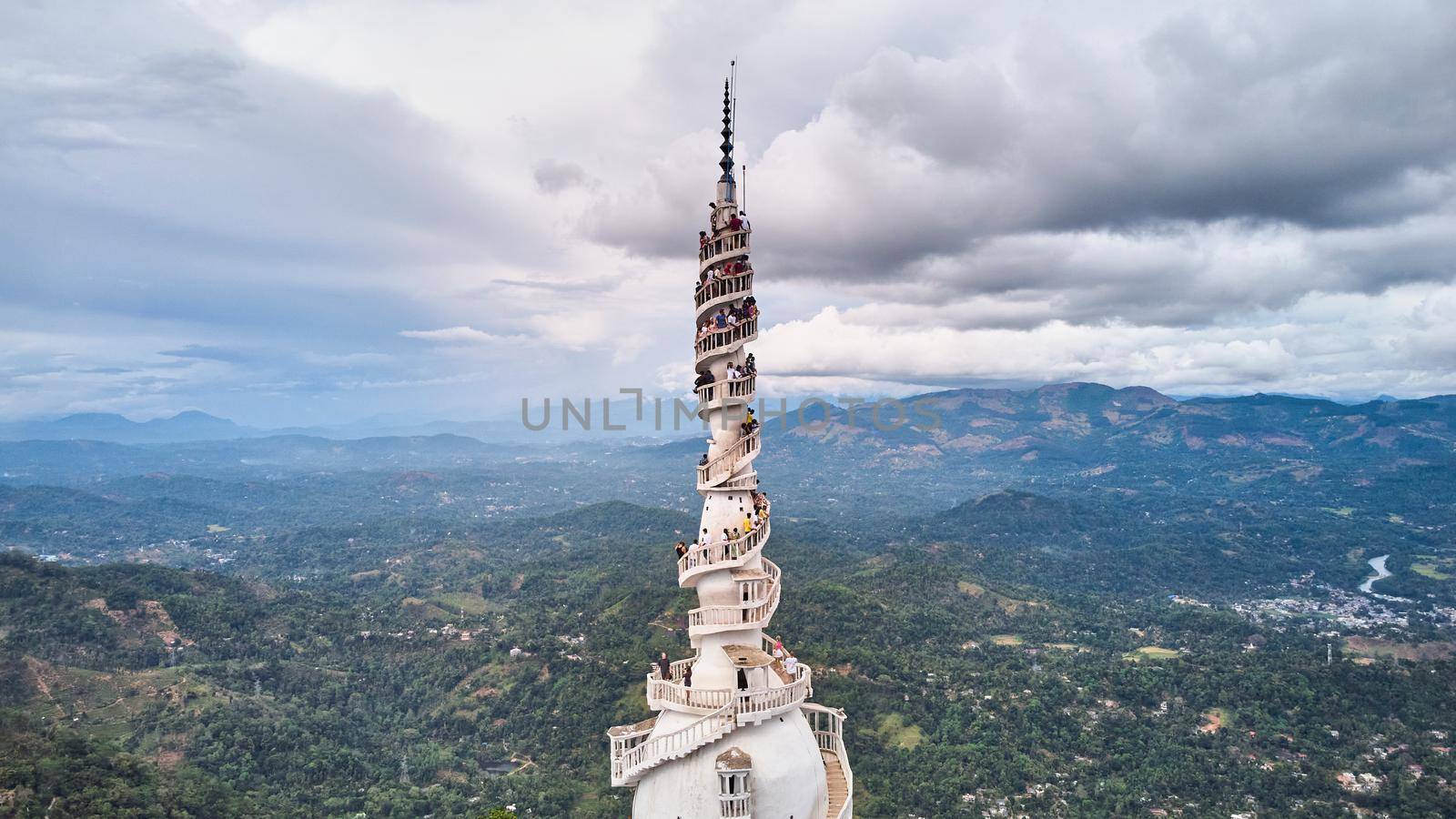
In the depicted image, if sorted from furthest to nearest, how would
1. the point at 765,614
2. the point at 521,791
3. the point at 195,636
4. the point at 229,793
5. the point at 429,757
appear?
the point at 195,636
the point at 429,757
the point at 521,791
the point at 229,793
the point at 765,614

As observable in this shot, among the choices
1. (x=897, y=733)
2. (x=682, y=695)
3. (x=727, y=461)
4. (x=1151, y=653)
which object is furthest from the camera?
(x=1151, y=653)

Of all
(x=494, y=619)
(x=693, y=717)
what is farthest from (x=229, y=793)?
(x=494, y=619)

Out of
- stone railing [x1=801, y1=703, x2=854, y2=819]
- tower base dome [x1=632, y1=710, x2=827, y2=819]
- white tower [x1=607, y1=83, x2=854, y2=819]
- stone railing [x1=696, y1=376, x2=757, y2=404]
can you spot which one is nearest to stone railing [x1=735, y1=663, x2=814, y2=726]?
white tower [x1=607, y1=83, x2=854, y2=819]

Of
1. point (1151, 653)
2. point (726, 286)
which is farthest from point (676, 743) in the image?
point (1151, 653)

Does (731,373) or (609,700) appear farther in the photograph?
(609,700)

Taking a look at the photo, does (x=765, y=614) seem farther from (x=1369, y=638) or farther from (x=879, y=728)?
(x=1369, y=638)

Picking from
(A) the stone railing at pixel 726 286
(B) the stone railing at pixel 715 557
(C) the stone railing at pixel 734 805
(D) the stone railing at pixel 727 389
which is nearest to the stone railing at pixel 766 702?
(C) the stone railing at pixel 734 805

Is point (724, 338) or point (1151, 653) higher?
point (724, 338)

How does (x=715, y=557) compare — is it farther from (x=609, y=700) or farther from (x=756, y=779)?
(x=609, y=700)
